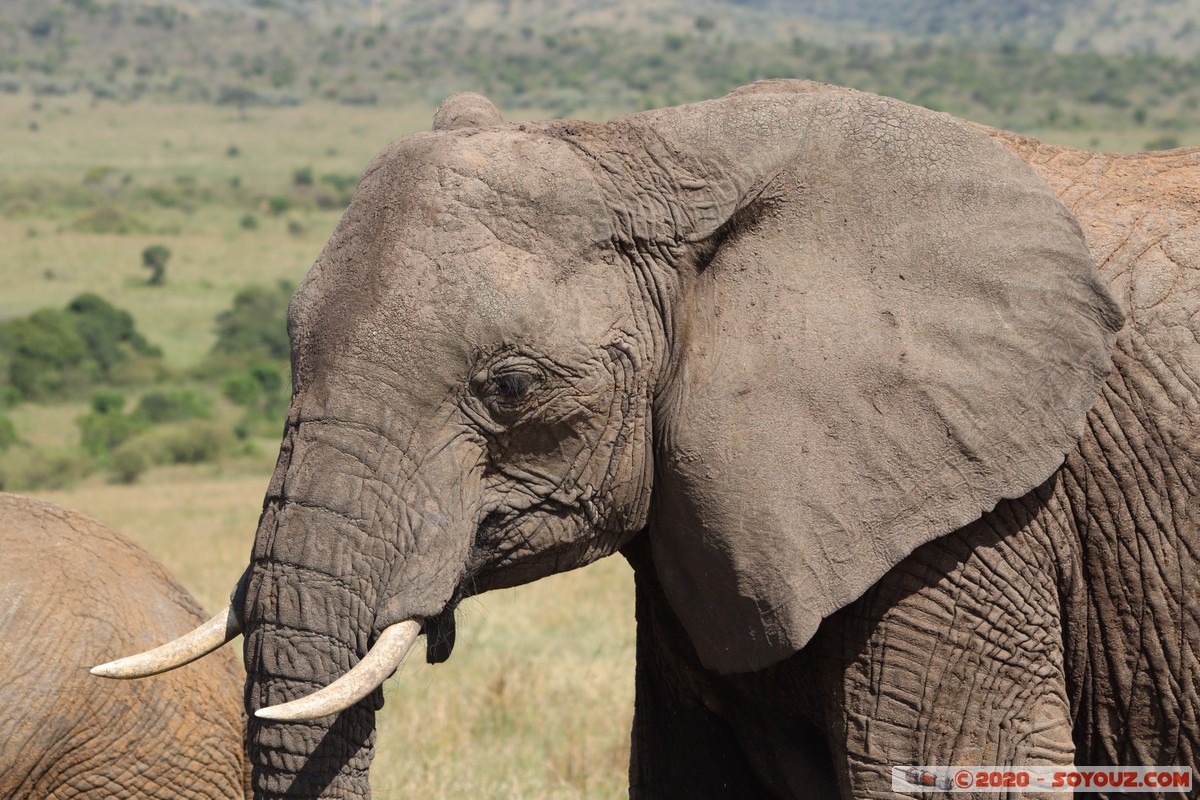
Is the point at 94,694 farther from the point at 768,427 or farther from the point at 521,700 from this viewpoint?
the point at 521,700

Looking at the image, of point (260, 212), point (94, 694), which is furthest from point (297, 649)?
point (260, 212)

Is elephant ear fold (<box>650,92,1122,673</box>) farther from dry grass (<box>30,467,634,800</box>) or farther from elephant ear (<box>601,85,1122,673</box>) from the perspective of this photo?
dry grass (<box>30,467,634,800</box>)

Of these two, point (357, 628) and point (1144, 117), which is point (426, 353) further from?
point (1144, 117)

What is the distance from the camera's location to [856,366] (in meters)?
2.98

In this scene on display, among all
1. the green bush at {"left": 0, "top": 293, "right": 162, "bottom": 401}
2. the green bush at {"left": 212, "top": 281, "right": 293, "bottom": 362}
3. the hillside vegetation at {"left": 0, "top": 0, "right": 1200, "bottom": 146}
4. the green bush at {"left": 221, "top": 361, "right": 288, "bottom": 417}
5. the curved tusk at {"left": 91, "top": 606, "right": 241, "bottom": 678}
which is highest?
the hillside vegetation at {"left": 0, "top": 0, "right": 1200, "bottom": 146}

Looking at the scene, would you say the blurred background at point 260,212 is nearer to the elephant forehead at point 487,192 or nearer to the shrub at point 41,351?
the shrub at point 41,351

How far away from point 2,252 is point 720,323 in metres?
42.7

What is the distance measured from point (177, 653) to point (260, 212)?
53.9m

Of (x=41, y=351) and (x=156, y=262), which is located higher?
(x=156, y=262)

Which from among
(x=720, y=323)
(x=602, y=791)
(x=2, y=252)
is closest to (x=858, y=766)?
(x=720, y=323)

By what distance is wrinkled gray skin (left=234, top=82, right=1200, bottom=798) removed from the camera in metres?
2.81

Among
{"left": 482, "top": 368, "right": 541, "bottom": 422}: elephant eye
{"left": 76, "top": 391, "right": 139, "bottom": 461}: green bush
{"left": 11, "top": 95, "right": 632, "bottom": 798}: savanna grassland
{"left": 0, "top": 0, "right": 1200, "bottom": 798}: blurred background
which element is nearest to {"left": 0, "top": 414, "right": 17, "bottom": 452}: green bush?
{"left": 0, "top": 0, "right": 1200, "bottom": 798}: blurred background

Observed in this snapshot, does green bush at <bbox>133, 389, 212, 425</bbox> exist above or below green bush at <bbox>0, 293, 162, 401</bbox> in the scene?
below

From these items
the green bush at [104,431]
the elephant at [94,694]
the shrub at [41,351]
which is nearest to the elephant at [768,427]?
the elephant at [94,694]
